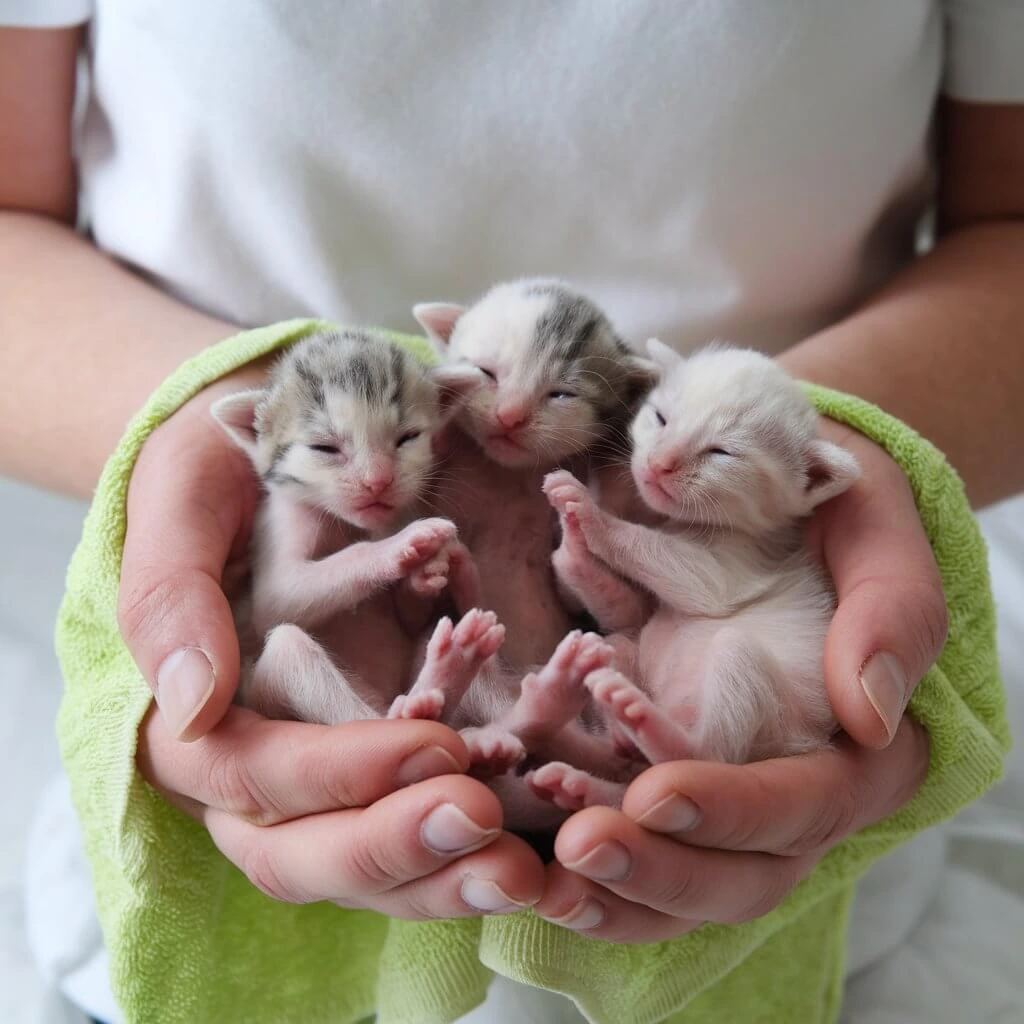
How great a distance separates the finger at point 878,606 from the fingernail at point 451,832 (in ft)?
1.20

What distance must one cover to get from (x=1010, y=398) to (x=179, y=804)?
1318mm

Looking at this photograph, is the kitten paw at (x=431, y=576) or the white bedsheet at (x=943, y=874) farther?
the white bedsheet at (x=943, y=874)

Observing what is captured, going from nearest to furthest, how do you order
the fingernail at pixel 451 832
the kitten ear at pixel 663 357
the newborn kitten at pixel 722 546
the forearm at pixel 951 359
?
the fingernail at pixel 451 832 < the newborn kitten at pixel 722 546 < the kitten ear at pixel 663 357 < the forearm at pixel 951 359

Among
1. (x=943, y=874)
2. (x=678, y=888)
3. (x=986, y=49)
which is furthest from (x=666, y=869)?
(x=986, y=49)

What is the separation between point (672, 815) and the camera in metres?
0.93

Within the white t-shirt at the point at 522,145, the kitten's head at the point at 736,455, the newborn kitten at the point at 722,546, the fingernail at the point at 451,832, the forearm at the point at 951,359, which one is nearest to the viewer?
the fingernail at the point at 451,832

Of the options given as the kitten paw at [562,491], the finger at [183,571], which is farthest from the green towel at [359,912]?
the kitten paw at [562,491]

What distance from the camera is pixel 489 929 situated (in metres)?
1.09

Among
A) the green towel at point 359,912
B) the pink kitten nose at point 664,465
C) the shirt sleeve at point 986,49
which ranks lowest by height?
the green towel at point 359,912

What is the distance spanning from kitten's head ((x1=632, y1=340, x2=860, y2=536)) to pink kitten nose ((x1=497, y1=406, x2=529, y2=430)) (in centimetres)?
14

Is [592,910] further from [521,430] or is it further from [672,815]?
[521,430]

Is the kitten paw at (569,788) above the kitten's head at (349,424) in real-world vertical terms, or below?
below

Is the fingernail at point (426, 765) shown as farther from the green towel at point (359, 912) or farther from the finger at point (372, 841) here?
the green towel at point (359, 912)

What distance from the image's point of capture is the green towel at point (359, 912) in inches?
45.6
